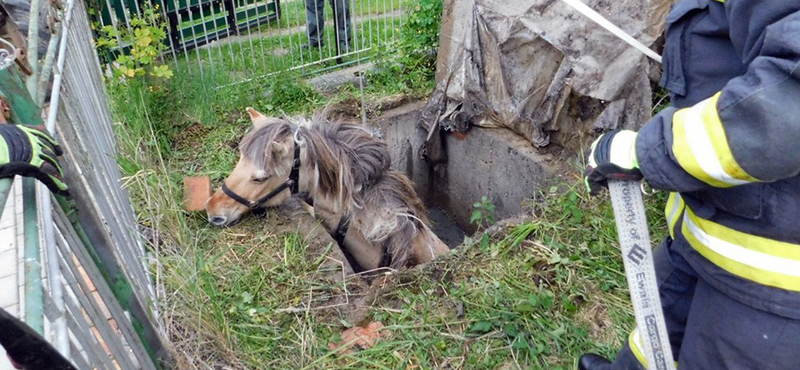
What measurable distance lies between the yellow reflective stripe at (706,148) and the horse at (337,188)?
220cm

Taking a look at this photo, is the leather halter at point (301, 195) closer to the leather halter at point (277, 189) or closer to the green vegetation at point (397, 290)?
the leather halter at point (277, 189)

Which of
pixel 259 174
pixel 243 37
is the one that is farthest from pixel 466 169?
pixel 243 37

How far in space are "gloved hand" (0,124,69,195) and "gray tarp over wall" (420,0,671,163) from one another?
289 cm

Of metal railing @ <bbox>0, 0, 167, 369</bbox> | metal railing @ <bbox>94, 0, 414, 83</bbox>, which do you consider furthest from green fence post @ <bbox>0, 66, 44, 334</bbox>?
metal railing @ <bbox>94, 0, 414, 83</bbox>

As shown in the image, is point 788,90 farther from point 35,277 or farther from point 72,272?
point 72,272

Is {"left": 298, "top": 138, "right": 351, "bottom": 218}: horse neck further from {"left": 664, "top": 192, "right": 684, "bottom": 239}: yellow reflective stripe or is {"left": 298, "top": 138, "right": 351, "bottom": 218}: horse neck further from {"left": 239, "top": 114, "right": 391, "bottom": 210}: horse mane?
{"left": 664, "top": 192, "right": 684, "bottom": 239}: yellow reflective stripe

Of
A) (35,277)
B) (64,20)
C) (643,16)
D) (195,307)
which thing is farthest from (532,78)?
(35,277)

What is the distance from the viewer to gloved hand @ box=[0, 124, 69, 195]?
1113 millimetres

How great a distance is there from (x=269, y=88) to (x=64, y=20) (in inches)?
75.6

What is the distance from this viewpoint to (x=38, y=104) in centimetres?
149

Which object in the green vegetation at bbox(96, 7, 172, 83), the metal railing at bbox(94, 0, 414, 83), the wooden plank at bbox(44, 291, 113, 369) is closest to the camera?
the wooden plank at bbox(44, 291, 113, 369)

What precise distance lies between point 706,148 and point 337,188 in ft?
7.64

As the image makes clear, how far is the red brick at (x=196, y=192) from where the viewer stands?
127 inches

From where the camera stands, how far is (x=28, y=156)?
1.15 m
